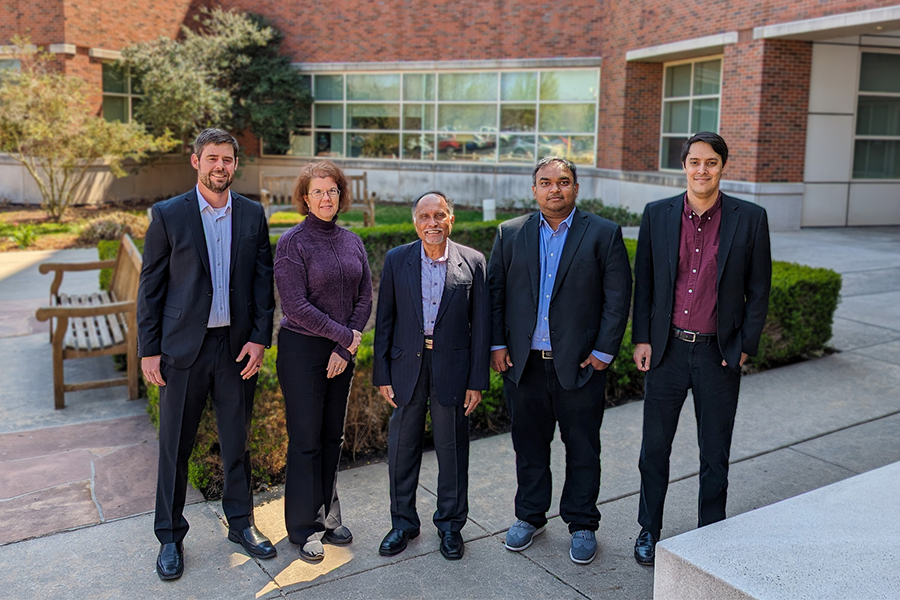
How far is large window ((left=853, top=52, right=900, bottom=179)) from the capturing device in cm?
1534

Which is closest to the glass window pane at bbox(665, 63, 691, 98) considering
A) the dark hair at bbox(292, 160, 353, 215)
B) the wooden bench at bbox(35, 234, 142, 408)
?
the wooden bench at bbox(35, 234, 142, 408)

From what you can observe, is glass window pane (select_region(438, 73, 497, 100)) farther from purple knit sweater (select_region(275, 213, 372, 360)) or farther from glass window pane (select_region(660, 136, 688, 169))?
purple knit sweater (select_region(275, 213, 372, 360))

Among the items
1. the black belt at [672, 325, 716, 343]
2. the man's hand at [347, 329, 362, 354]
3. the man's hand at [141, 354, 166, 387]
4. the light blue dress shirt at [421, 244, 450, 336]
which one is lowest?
the man's hand at [141, 354, 166, 387]

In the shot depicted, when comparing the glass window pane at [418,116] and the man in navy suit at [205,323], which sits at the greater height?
the glass window pane at [418,116]

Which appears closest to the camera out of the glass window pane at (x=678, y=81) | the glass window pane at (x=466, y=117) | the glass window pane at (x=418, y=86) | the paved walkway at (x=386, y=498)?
the paved walkway at (x=386, y=498)

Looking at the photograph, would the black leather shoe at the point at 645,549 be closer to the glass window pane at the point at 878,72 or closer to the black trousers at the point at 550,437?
the black trousers at the point at 550,437

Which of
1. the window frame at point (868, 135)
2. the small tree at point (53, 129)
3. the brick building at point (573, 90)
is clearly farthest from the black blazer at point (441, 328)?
the window frame at point (868, 135)

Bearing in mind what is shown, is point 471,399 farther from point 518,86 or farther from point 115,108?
point 115,108

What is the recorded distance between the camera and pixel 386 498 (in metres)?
4.42

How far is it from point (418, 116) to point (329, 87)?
8.65 ft

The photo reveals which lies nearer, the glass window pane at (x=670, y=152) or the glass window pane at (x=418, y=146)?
the glass window pane at (x=670, y=152)

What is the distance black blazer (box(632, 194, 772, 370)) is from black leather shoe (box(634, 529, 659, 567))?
800mm

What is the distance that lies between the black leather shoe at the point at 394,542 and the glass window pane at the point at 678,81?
1527cm

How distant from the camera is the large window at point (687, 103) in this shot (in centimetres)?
1639
